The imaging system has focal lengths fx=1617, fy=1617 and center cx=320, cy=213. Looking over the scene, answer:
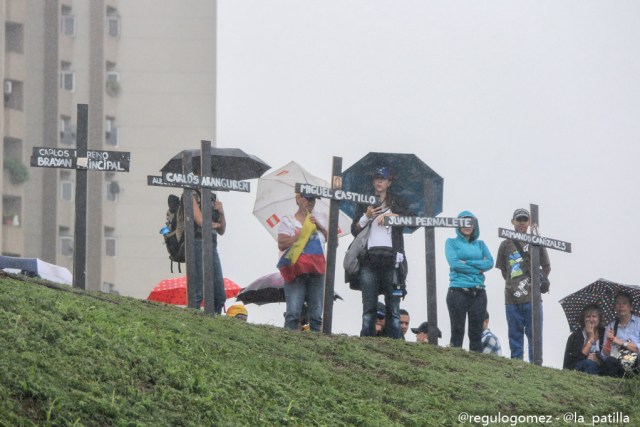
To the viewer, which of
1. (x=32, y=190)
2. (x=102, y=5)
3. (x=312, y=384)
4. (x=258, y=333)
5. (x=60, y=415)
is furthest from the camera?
(x=102, y=5)

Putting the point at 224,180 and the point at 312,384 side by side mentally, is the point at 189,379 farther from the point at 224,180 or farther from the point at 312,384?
the point at 224,180

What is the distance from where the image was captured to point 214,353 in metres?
13.4

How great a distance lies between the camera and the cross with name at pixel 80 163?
16359 mm

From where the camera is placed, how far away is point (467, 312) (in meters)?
17.7

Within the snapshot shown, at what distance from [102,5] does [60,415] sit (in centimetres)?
6372

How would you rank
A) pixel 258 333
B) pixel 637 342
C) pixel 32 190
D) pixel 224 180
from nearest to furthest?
pixel 258 333, pixel 224 180, pixel 637 342, pixel 32 190

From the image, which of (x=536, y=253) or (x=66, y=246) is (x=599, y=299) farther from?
(x=66, y=246)

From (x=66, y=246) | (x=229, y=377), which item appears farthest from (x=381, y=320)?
(x=66, y=246)

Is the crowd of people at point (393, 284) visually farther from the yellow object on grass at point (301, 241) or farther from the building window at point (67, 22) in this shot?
the building window at point (67, 22)

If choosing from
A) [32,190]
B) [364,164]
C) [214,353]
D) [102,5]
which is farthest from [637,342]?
[102,5]

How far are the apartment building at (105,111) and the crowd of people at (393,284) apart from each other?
44.9 meters

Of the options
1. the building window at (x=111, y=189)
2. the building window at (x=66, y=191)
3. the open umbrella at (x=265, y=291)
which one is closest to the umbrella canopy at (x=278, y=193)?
the open umbrella at (x=265, y=291)

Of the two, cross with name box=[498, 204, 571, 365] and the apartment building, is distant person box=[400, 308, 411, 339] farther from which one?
the apartment building

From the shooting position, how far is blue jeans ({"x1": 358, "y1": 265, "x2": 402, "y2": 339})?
17250 mm
